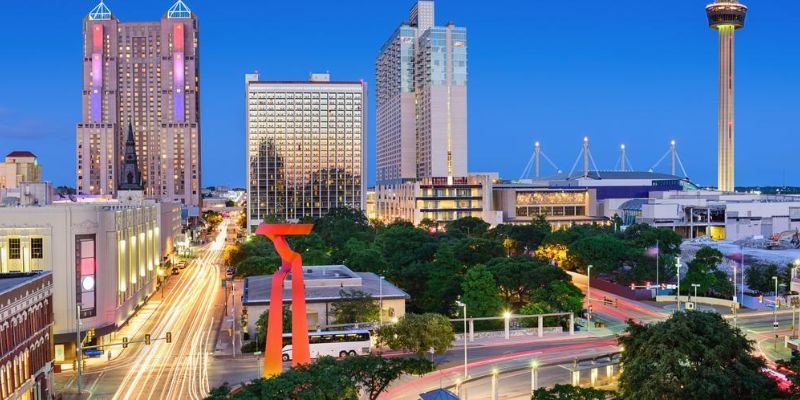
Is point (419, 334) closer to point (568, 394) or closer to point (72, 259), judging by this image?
point (568, 394)

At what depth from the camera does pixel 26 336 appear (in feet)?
149

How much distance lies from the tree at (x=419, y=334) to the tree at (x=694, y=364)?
19715mm

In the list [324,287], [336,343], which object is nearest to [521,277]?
[324,287]

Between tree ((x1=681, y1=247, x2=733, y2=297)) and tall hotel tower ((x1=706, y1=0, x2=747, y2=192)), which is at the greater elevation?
tall hotel tower ((x1=706, y1=0, x2=747, y2=192))

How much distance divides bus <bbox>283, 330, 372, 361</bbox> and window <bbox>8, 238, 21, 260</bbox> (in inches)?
903

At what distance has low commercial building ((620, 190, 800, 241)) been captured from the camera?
500ft

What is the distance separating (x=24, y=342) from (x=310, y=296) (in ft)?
85.9

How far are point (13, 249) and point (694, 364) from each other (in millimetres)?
52021

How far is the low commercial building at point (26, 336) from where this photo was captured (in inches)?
1636

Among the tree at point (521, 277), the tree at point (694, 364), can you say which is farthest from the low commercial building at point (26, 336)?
the tree at point (521, 277)

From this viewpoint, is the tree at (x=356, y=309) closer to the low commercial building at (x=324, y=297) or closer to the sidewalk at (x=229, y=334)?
the low commercial building at (x=324, y=297)

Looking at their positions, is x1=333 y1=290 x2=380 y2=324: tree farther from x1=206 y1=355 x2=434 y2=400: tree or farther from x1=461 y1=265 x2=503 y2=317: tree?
x1=206 y1=355 x2=434 y2=400: tree

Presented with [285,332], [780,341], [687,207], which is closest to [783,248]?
[687,207]

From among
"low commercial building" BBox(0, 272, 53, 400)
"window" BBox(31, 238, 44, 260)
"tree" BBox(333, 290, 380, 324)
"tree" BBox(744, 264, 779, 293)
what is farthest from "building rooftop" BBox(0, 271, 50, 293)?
"tree" BBox(744, 264, 779, 293)
